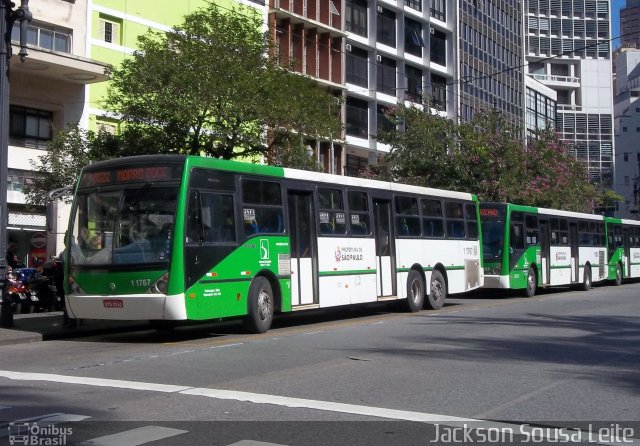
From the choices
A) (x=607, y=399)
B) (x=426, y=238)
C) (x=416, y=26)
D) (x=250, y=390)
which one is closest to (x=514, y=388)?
(x=607, y=399)

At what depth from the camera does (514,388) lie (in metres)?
9.76

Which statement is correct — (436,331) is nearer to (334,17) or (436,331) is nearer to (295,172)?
(295,172)

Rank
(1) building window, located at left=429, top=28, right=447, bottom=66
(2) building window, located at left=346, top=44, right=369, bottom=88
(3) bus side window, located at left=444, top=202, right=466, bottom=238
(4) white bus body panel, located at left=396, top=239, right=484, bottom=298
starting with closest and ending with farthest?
1. (4) white bus body panel, located at left=396, top=239, right=484, bottom=298
2. (3) bus side window, located at left=444, top=202, right=466, bottom=238
3. (2) building window, located at left=346, top=44, right=369, bottom=88
4. (1) building window, located at left=429, top=28, right=447, bottom=66

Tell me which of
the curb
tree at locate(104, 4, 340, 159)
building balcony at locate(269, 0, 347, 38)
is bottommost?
the curb

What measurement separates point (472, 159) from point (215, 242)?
23040 millimetres

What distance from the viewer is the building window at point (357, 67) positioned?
157ft

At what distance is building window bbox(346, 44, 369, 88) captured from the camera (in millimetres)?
47812

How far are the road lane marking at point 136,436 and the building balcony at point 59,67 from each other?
2132 centimetres

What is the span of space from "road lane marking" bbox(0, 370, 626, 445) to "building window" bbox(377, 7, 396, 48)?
141 feet

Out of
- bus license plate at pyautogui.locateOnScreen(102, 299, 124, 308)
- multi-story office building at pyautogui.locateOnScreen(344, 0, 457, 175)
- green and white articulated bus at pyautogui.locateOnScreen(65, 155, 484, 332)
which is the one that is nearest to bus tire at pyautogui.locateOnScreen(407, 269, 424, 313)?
green and white articulated bus at pyautogui.locateOnScreen(65, 155, 484, 332)

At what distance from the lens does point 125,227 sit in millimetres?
14156

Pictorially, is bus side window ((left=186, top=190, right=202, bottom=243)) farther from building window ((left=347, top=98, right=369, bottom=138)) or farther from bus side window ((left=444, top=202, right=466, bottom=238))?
building window ((left=347, top=98, right=369, bottom=138))

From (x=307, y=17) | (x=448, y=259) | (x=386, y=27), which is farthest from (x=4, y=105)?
(x=386, y=27)

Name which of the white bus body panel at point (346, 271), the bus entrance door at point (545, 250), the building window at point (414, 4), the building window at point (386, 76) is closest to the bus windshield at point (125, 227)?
the white bus body panel at point (346, 271)
